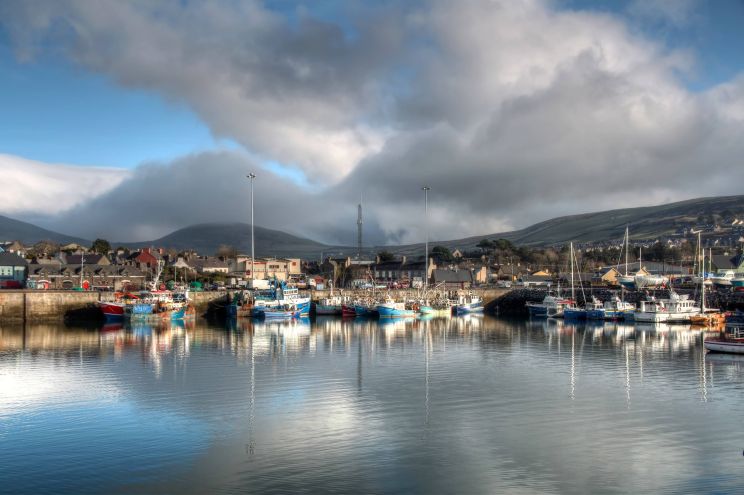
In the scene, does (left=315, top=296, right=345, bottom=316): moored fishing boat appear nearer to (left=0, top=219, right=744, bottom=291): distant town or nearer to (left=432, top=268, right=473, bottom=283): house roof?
(left=0, top=219, right=744, bottom=291): distant town

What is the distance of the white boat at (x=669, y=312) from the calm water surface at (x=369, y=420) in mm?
21970

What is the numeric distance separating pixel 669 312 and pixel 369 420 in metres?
51.4

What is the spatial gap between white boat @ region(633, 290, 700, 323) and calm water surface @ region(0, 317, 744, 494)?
21970 mm

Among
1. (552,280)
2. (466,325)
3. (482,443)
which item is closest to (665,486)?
(482,443)

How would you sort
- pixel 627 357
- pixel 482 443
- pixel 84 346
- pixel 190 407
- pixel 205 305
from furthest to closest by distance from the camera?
1. pixel 205 305
2. pixel 84 346
3. pixel 627 357
4. pixel 190 407
5. pixel 482 443

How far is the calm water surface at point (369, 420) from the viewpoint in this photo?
17734mm

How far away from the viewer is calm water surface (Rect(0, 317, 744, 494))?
17.7m

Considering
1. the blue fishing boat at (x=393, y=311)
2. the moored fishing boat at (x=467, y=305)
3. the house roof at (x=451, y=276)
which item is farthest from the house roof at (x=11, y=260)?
the house roof at (x=451, y=276)

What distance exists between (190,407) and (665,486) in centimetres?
1644

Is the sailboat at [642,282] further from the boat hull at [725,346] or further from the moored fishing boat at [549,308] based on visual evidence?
the boat hull at [725,346]

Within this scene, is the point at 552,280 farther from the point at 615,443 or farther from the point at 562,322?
the point at 615,443

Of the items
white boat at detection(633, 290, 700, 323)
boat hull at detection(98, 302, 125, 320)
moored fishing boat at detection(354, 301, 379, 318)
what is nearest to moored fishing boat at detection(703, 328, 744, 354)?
white boat at detection(633, 290, 700, 323)

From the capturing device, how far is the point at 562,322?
70750 mm

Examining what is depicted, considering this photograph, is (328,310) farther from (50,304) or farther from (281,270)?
(281,270)
